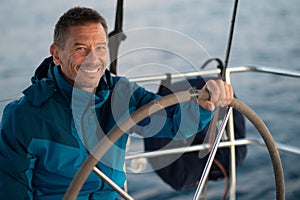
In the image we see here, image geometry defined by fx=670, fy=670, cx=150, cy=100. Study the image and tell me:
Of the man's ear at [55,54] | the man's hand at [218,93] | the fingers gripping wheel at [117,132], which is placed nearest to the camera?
the fingers gripping wheel at [117,132]

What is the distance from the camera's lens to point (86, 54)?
5.16 feet

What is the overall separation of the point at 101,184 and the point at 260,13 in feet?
20.7

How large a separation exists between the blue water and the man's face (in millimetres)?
3373

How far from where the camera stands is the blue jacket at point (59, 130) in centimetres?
151

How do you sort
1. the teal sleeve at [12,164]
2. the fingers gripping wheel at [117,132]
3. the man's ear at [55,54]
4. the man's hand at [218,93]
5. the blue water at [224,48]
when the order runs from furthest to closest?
the blue water at [224,48]
the man's ear at [55,54]
the teal sleeve at [12,164]
the man's hand at [218,93]
the fingers gripping wheel at [117,132]

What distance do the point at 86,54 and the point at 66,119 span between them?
0.16 metres

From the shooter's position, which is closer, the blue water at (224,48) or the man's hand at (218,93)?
the man's hand at (218,93)

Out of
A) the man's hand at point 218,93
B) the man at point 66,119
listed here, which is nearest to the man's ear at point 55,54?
the man at point 66,119

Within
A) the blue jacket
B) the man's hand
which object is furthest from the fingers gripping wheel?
the blue jacket

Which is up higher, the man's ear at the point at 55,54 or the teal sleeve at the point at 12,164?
the man's ear at the point at 55,54

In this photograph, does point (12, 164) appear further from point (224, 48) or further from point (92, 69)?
point (224, 48)

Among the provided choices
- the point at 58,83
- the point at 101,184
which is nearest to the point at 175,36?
the point at 58,83

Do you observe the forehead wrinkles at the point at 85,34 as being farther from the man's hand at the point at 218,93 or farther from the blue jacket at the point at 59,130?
the man's hand at the point at 218,93

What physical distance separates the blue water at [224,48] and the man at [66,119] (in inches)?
130
